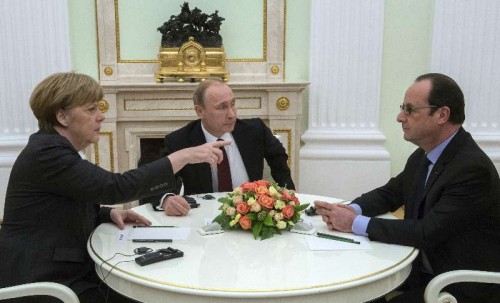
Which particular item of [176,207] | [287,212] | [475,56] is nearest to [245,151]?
[176,207]

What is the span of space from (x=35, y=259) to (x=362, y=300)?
1.18 meters

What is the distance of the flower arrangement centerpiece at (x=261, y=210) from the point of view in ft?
6.53

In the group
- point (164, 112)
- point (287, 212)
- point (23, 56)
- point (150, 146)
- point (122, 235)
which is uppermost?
point (23, 56)

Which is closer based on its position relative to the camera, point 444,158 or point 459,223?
point 459,223

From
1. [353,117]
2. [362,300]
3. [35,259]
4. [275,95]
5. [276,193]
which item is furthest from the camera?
[353,117]

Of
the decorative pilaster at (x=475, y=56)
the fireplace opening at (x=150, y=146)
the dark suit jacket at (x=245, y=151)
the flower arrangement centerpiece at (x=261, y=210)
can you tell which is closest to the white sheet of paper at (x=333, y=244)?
the flower arrangement centerpiece at (x=261, y=210)

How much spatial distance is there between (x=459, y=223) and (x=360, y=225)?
37 centimetres

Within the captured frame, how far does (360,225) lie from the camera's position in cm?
201

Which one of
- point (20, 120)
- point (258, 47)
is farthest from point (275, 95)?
point (20, 120)

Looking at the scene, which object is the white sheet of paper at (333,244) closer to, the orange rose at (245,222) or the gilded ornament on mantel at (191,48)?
the orange rose at (245,222)

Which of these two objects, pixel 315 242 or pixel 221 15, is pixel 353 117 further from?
pixel 315 242

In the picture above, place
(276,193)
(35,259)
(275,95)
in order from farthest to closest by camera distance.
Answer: (275,95)
(276,193)
(35,259)

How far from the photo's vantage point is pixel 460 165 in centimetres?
198

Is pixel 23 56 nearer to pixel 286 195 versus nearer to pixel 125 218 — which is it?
pixel 125 218
